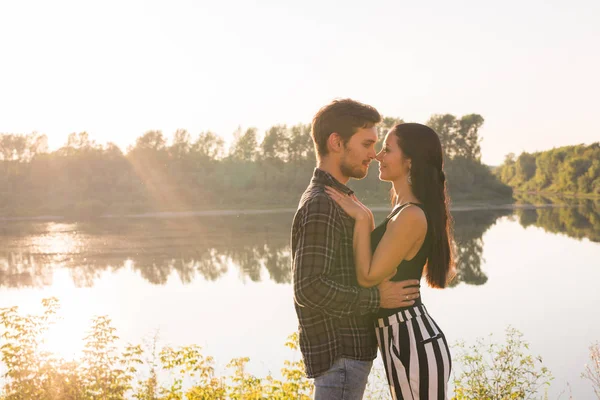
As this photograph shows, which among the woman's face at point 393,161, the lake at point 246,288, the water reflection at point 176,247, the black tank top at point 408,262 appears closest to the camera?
the black tank top at point 408,262

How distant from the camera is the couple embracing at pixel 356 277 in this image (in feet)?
8.71

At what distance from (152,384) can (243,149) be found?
2375 inches

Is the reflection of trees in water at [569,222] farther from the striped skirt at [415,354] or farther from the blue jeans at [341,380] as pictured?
the blue jeans at [341,380]

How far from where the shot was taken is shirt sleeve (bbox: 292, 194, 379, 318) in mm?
2623

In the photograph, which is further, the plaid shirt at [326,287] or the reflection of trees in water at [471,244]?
the reflection of trees in water at [471,244]

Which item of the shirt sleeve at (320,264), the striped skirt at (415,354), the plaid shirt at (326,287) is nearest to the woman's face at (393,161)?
the plaid shirt at (326,287)

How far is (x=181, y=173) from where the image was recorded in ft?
199

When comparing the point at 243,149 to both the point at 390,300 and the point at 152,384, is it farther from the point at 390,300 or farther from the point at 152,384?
the point at 390,300

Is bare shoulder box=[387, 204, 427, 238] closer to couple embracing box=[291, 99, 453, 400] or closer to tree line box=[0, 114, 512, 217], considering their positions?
couple embracing box=[291, 99, 453, 400]

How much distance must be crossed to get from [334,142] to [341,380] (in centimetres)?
107

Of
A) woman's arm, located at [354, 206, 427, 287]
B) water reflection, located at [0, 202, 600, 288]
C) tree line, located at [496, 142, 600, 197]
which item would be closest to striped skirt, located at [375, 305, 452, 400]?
woman's arm, located at [354, 206, 427, 287]

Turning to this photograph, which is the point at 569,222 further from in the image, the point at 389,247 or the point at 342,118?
the point at 342,118

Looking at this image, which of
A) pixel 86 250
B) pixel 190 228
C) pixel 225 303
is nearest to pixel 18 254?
pixel 86 250

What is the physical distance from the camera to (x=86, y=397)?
627 centimetres
